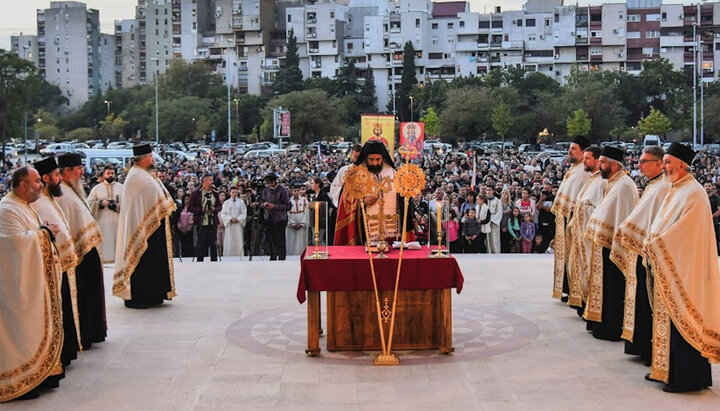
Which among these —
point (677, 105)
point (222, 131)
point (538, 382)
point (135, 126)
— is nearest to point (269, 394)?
point (538, 382)

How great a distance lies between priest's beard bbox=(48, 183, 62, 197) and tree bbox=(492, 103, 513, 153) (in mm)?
62385

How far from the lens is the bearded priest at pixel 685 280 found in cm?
716

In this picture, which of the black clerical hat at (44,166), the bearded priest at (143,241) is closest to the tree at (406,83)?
the bearded priest at (143,241)

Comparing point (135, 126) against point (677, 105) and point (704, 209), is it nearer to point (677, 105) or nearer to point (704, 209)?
point (677, 105)

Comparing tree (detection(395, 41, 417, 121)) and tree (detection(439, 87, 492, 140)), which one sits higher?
tree (detection(395, 41, 417, 121))

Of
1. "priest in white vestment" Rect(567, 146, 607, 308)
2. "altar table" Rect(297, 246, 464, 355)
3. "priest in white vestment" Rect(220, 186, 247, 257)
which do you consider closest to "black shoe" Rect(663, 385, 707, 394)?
"altar table" Rect(297, 246, 464, 355)

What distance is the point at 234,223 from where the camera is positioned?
16.4m

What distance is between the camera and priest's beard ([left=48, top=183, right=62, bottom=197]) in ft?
27.4

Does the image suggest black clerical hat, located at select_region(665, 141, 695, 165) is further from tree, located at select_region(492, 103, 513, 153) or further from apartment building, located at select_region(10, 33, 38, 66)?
apartment building, located at select_region(10, 33, 38, 66)

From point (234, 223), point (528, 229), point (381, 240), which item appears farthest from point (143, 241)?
point (528, 229)

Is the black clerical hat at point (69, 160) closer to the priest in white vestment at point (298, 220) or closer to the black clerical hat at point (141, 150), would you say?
the black clerical hat at point (141, 150)

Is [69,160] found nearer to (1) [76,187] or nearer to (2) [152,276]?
(1) [76,187]

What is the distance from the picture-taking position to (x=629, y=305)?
812cm

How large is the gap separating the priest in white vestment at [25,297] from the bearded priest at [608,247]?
5541mm
